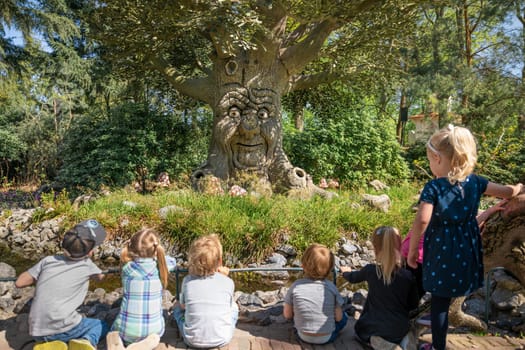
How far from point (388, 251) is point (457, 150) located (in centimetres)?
73

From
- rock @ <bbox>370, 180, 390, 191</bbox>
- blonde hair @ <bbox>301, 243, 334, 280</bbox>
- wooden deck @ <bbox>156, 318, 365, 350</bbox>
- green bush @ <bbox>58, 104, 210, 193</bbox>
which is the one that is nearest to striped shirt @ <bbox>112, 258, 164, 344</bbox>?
wooden deck @ <bbox>156, 318, 365, 350</bbox>

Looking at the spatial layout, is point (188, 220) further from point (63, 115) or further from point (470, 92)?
point (63, 115)

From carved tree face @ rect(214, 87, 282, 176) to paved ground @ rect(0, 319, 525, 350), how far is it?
16.4ft

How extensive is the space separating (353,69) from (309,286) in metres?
6.73

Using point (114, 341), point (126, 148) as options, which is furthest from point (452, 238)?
point (126, 148)

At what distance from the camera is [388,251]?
7.73 feet

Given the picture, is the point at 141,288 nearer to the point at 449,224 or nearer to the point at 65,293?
the point at 65,293

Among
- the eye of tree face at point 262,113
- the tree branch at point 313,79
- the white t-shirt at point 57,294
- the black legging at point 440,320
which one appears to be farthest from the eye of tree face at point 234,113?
the black legging at point 440,320

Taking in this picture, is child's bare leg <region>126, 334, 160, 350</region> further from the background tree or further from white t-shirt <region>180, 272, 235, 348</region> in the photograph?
the background tree

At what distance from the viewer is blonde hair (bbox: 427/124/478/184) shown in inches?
80.7

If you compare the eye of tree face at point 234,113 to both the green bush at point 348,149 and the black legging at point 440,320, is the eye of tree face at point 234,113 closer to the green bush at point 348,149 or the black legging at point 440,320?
the green bush at point 348,149

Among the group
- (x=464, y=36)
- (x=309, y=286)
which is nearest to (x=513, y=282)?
(x=309, y=286)

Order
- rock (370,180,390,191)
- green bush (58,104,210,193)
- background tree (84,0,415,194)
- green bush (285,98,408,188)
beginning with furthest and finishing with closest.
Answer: green bush (285,98,408,188) → rock (370,180,390,191) → green bush (58,104,210,193) → background tree (84,0,415,194)

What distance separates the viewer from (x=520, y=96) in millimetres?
8227
